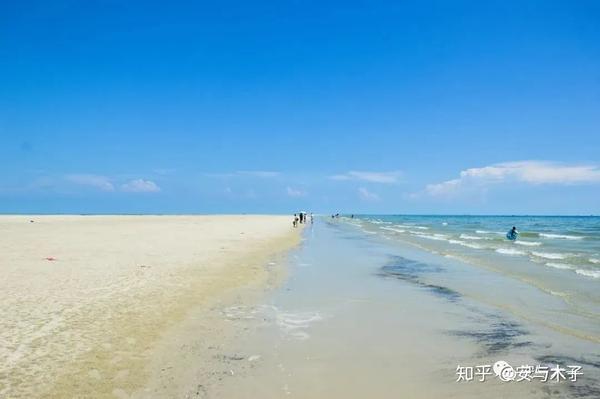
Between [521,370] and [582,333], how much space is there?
348 cm

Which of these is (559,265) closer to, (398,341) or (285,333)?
(398,341)

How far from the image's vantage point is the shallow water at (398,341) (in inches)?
260

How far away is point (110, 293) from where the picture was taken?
42.4ft

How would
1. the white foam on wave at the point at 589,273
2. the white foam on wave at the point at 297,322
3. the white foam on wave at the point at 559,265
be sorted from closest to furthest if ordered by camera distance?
1. the white foam on wave at the point at 297,322
2. the white foam on wave at the point at 589,273
3. the white foam on wave at the point at 559,265

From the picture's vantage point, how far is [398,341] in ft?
29.8

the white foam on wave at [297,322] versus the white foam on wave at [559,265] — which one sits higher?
the white foam on wave at [559,265]

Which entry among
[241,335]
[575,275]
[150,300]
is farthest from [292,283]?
[575,275]

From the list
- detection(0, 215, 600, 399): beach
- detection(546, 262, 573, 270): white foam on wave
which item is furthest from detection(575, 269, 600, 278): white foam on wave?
detection(0, 215, 600, 399): beach

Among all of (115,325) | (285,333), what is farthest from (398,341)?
(115,325)

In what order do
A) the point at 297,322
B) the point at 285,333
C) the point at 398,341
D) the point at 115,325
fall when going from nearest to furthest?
the point at 398,341 < the point at 285,333 < the point at 115,325 < the point at 297,322

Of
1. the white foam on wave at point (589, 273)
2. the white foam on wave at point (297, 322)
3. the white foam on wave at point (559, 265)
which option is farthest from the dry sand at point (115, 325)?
the white foam on wave at point (559, 265)

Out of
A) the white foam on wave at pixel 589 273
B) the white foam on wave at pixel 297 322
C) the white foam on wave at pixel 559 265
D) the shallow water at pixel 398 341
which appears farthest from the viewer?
the white foam on wave at pixel 559 265

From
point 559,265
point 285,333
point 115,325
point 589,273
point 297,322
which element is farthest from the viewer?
point 559,265

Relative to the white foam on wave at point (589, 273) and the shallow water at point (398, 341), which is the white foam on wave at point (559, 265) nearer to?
the white foam on wave at point (589, 273)
